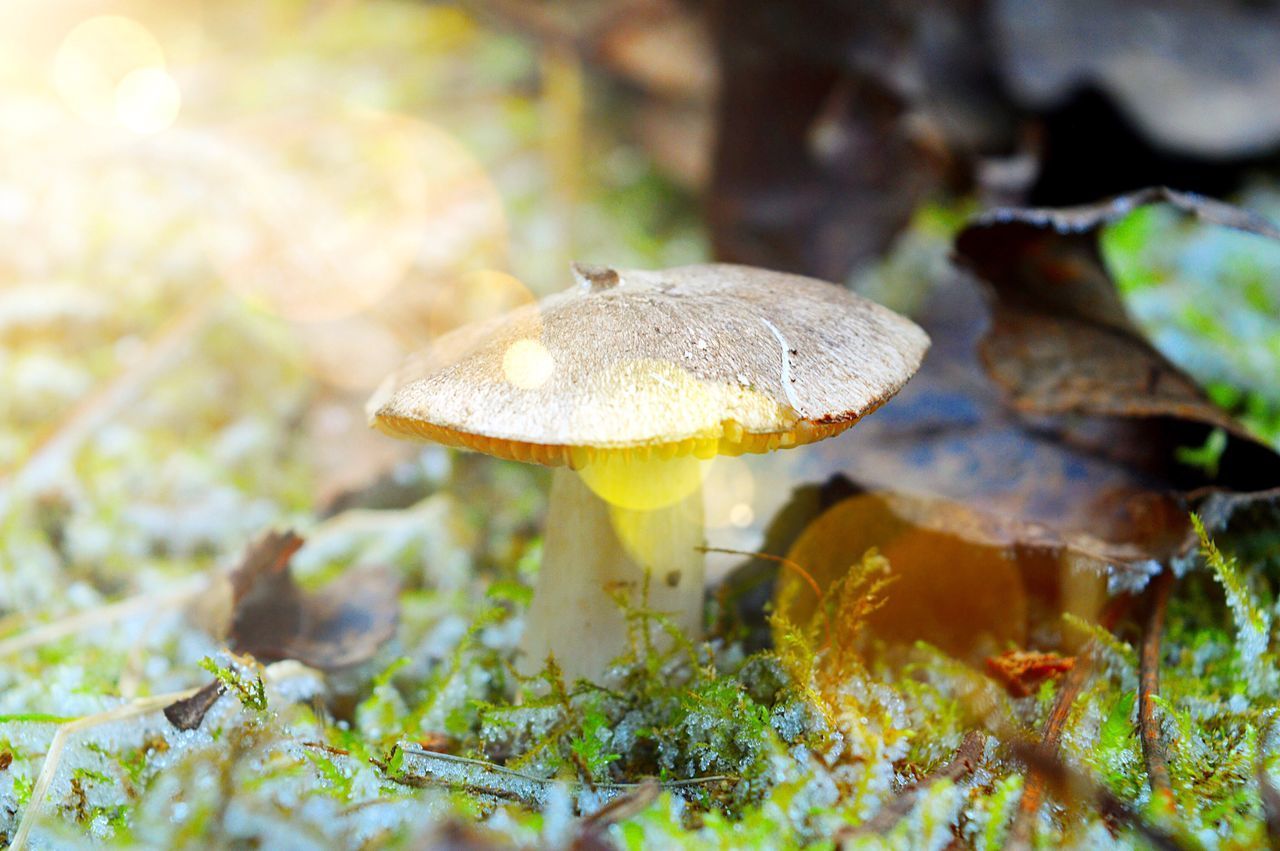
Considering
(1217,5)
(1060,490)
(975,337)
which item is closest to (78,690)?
(1060,490)

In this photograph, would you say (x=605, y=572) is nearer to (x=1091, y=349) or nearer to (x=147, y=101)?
(x=1091, y=349)

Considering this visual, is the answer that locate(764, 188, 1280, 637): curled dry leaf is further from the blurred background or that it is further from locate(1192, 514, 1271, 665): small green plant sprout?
the blurred background

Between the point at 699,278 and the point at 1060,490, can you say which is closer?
the point at 699,278

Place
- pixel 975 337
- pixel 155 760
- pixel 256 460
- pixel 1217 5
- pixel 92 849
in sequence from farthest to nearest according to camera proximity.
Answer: pixel 1217 5, pixel 256 460, pixel 975 337, pixel 155 760, pixel 92 849

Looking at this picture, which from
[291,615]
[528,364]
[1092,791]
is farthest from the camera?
[291,615]

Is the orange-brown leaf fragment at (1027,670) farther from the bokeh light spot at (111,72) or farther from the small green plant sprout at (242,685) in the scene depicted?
the bokeh light spot at (111,72)

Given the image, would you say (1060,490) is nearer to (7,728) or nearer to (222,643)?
(222,643)

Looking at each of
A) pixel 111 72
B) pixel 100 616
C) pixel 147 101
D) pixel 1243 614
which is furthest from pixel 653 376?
pixel 111 72

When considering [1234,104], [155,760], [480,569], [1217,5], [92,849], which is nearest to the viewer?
[92,849]
